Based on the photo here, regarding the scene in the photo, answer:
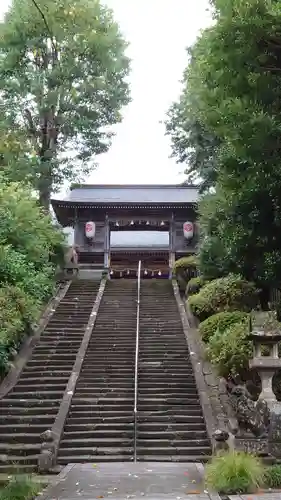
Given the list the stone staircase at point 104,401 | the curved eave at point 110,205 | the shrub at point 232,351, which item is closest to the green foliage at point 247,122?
the shrub at point 232,351

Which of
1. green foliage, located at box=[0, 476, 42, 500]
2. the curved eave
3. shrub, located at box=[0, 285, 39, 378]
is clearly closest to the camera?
green foliage, located at box=[0, 476, 42, 500]

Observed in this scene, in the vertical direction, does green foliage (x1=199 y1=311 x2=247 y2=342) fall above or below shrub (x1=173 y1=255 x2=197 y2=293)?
Answer: below

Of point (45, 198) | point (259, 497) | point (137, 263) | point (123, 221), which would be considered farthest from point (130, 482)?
point (137, 263)

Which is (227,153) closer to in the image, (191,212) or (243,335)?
(243,335)

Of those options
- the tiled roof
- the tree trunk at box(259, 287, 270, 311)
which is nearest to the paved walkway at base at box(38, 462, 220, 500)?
the tree trunk at box(259, 287, 270, 311)

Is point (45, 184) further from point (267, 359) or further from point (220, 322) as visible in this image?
point (267, 359)

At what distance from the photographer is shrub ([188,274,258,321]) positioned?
15.4 meters

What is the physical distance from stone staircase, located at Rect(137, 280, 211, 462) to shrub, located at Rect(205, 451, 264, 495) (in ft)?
9.16

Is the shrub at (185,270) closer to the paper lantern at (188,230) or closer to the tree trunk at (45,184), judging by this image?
the paper lantern at (188,230)

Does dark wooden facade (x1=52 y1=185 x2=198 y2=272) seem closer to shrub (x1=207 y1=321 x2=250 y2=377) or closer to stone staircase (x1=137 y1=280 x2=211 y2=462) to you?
stone staircase (x1=137 y1=280 x2=211 y2=462)

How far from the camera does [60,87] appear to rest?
966 inches

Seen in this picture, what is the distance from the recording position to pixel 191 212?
27.6 m

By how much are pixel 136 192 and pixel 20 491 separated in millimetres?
28931

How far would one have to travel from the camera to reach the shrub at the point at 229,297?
50.7 feet
